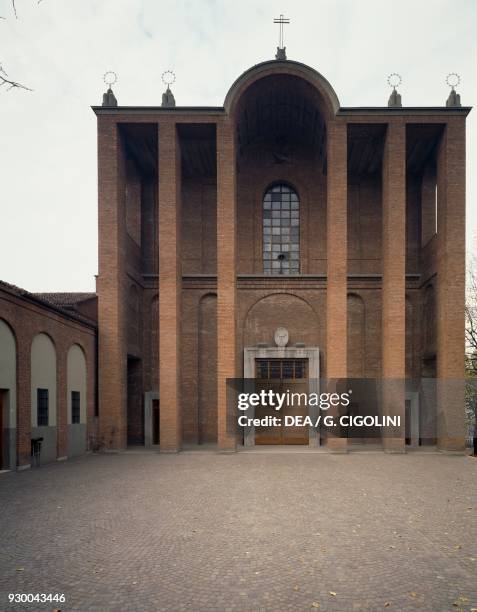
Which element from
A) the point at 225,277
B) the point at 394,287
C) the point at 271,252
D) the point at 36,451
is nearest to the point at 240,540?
the point at 36,451

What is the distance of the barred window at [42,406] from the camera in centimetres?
1508

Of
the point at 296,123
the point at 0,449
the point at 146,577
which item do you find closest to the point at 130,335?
the point at 0,449

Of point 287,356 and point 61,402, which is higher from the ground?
point 287,356

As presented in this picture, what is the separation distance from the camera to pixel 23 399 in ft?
46.0

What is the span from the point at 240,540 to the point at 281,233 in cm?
1649

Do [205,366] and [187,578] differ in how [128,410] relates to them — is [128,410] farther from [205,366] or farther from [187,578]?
[187,578]

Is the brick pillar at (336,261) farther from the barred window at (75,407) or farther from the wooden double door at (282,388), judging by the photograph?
the barred window at (75,407)

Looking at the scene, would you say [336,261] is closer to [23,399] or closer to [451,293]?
[451,293]

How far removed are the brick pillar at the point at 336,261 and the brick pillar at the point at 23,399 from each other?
1103cm

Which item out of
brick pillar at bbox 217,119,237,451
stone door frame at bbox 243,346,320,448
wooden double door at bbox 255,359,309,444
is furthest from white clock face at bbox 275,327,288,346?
brick pillar at bbox 217,119,237,451

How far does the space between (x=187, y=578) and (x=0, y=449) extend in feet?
32.5

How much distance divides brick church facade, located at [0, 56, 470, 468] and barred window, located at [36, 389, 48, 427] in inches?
104

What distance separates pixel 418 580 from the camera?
19.1ft

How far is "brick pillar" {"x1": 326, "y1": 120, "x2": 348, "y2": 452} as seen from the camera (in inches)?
698
